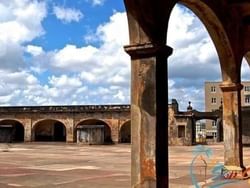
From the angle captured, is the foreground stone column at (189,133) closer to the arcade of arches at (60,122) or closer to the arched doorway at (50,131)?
the arcade of arches at (60,122)

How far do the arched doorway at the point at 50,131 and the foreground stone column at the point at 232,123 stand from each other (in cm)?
3577

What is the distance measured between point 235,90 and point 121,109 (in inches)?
1240

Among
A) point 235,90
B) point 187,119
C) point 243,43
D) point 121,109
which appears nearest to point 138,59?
point 235,90

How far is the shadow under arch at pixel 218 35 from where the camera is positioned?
8.52 m

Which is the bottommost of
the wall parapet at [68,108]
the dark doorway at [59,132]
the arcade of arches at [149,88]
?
the dark doorway at [59,132]

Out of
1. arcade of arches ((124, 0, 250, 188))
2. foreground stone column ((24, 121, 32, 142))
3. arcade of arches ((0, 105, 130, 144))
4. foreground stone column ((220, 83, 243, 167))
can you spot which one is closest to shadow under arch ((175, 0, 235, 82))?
foreground stone column ((220, 83, 243, 167))

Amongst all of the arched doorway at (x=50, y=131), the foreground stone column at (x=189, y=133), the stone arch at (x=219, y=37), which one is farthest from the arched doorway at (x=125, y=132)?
the stone arch at (x=219, y=37)

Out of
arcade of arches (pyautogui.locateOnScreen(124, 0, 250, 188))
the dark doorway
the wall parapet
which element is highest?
the wall parapet

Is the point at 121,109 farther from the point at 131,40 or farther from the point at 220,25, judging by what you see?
the point at 131,40

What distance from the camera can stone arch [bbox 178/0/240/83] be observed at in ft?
28.0

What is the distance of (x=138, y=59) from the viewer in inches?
225

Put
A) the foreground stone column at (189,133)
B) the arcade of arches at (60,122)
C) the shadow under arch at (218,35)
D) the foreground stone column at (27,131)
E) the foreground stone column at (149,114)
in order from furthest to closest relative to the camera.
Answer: the foreground stone column at (27,131) < the arcade of arches at (60,122) < the foreground stone column at (189,133) < the shadow under arch at (218,35) < the foreground stone column at (149,114)

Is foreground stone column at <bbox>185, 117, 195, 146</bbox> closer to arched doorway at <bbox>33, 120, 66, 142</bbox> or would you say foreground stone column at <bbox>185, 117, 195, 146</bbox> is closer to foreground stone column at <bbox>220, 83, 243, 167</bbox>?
arched doorway at <bbox>33, 120, 66, 142</bbox>

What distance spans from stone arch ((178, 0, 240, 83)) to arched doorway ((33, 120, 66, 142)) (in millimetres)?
36002
